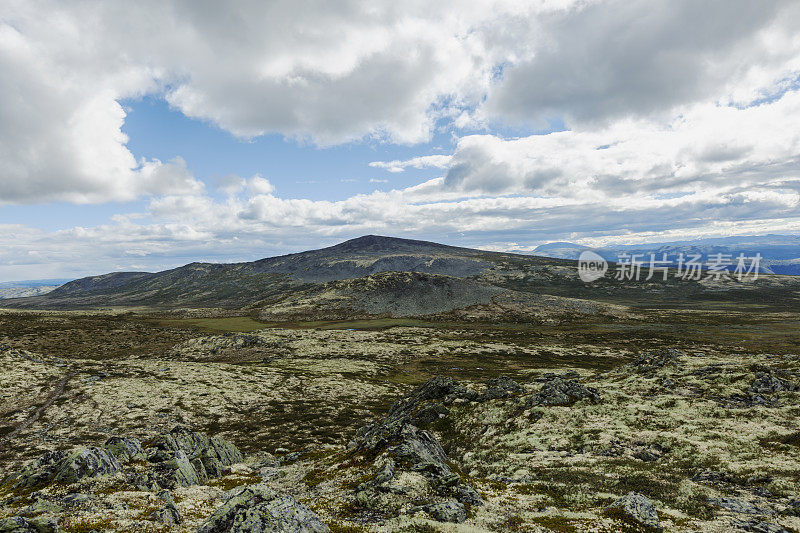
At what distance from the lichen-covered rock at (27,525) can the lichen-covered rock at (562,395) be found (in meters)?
35.7

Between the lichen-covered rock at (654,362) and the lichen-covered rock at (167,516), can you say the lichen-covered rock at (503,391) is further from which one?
the lichen-covered rock at (167,516)

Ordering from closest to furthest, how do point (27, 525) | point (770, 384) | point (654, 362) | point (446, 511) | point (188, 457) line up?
point (27, 525)
point (446, 511)
point (188, 457)
point (770, 384)
point (654, 362)

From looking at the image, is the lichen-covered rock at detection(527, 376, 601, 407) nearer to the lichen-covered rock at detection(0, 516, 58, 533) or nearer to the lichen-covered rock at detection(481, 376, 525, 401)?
the lichen-covered rock at detection(481, 376, 525, 401)

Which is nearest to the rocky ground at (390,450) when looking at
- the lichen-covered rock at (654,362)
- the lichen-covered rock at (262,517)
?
the lichen-covered rock at (262,517)

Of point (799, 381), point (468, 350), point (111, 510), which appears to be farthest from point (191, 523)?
point (468, 350)

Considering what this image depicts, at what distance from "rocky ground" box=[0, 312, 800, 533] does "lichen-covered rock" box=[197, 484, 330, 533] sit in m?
0.07

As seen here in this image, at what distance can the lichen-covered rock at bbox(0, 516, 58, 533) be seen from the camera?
12.4m

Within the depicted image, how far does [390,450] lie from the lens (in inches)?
952

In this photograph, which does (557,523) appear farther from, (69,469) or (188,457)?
(69,469)

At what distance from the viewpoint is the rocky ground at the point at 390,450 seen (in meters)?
16.2

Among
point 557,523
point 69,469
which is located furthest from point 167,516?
point 557,523

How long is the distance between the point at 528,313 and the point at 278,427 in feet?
455

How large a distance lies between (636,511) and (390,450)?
1435 centimetres

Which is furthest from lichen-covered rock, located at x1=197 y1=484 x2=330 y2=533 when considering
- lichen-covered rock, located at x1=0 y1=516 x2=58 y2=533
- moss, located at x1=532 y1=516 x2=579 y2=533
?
moss, located at x1=532 y1=516 x2=579 y2=533
